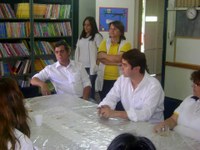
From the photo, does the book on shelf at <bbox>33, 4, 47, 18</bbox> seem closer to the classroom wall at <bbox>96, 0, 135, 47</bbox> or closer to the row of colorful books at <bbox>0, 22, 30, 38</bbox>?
the row of colorful books at <bbox>0, 22, 30, 38</bbox>

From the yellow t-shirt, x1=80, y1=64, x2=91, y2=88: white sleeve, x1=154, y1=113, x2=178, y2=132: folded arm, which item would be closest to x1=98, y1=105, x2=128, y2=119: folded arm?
x1=154, y1=113, x2=178, y2=132: folded arm

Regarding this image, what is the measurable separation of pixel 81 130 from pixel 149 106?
59cm

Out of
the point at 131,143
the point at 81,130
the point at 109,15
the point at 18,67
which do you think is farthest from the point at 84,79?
the point at 131,143

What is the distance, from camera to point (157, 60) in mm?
7098

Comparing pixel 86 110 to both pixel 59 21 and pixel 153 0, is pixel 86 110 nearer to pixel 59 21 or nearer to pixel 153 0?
pixel 59 21

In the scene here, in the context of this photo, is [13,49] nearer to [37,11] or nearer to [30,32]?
[30,32]

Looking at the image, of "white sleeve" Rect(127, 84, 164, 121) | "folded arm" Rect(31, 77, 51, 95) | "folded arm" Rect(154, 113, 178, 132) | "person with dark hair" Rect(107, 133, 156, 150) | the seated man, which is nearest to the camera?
"person with dark hair" Rect(107, 133, 156, 150)

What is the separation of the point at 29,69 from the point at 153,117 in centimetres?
308

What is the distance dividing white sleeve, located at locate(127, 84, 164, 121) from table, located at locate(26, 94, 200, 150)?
0.22ft

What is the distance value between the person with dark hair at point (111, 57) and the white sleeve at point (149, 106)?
1.20 meters

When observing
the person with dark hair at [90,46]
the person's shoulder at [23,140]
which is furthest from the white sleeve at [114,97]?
the person with dark hair at [90,46]

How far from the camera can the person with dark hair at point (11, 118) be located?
132cm

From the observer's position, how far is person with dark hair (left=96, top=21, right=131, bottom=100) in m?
3.62

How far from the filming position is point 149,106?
2.35 meters
